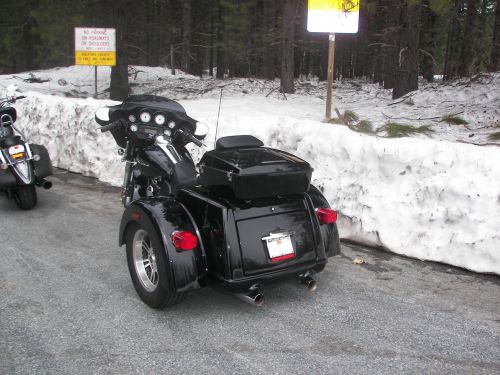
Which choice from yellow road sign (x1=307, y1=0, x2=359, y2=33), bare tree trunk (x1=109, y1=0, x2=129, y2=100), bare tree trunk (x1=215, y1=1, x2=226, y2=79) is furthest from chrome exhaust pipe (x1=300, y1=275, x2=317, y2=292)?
bare tree trunk (x1=215, y1=1, x2=226, y2=79)

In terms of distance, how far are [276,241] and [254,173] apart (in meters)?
0.52

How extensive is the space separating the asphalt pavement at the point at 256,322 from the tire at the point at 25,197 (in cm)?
148

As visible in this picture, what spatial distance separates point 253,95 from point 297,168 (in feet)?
41.1

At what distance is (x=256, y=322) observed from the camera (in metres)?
3.69

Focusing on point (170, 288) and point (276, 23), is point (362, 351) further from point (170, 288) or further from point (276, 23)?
point (276, 23)

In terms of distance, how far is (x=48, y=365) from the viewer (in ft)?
10.1

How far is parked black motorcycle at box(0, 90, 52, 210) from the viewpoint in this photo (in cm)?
629

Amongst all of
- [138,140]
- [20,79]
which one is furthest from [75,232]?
[20,79]

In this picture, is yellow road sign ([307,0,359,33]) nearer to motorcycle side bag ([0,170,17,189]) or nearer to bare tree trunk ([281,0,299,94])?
motorcycle side bag ([0,170,17,189])

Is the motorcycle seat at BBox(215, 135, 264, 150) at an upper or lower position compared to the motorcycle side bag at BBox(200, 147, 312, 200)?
upper

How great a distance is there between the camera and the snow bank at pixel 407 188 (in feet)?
15.1

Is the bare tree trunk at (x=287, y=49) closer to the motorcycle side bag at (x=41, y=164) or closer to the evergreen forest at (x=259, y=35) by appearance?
the evergreen forest at (x=259, y=35)

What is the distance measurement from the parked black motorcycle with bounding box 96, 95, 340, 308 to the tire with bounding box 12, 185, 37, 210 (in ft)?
9.92

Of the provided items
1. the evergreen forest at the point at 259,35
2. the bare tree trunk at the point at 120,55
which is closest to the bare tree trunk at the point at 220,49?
the evergreen forest at the point at 259,35
